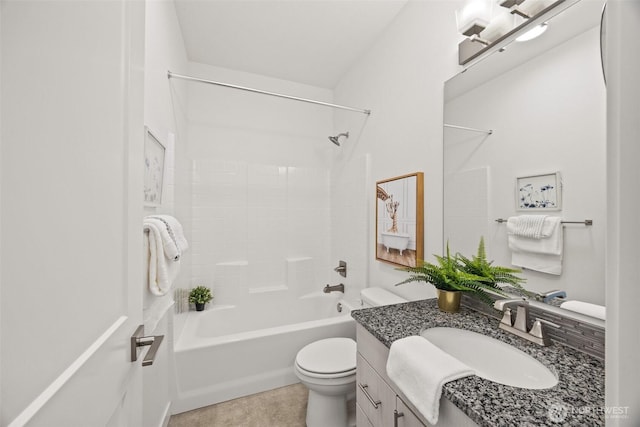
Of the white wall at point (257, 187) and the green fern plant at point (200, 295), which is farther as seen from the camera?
the white wall at point (257, 187)

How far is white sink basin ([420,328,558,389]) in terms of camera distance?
81cm

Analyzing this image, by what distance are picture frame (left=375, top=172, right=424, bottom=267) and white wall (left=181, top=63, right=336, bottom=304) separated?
991 mm

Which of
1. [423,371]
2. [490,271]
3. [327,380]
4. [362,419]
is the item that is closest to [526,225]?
[490,271]

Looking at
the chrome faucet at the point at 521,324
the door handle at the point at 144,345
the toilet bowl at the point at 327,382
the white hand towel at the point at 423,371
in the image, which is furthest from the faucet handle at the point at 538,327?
the door handle at the point at 144,345

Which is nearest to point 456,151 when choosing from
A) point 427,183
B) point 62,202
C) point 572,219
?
point 427,183

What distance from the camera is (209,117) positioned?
8.10ft

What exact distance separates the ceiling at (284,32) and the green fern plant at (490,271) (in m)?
1.70

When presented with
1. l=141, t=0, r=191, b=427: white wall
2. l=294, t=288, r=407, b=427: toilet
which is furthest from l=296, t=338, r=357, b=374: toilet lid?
l=141, t=0, r=191, b=427: white wall

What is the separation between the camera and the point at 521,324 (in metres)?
0.96

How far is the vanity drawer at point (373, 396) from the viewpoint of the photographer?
0.95m

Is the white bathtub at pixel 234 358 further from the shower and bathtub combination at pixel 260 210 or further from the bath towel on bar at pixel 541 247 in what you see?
the bath towel on bar at pixel 541 247

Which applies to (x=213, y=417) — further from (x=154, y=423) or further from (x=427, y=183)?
(x=427, y=183)

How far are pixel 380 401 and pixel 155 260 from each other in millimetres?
1046

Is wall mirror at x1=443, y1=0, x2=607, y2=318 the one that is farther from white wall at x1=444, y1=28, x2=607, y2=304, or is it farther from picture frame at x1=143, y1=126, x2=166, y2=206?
picture frame at x1=143, y1=126, x2=166, y2=206
